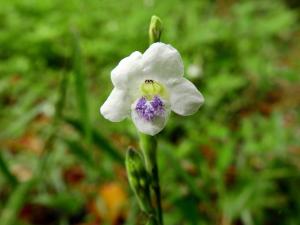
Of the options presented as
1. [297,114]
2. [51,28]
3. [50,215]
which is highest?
[51,28]

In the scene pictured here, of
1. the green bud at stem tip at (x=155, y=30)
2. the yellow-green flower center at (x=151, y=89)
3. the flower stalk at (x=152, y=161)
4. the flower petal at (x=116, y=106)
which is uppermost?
the green bud at stem tip at (x=155, y=30)

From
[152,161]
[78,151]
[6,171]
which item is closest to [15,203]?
[6,171]

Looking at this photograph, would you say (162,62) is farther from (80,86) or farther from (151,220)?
(80,86)

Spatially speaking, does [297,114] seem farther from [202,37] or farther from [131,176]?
[131,176]

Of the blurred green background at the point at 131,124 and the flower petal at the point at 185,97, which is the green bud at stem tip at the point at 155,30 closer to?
the flower petal at the point at 185,97

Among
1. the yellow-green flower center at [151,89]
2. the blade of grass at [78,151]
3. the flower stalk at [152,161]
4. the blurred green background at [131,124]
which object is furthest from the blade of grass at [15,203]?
the yellow-green flower center at [151,89]

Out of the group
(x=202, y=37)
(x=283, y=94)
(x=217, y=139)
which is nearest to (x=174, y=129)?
(x=217, y=139)

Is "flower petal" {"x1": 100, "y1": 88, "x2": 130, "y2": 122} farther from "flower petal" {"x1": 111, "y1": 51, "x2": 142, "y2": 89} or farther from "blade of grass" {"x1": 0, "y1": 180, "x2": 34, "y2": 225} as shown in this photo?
"blade of grass" {"x1": 0, "y1": 180, "x2": 34, "y2": 225}

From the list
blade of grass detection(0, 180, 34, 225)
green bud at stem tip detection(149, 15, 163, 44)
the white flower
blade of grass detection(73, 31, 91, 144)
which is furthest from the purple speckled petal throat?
blade of grass detection(0, 180, 34, 225)
